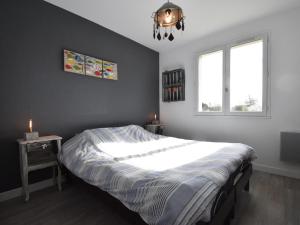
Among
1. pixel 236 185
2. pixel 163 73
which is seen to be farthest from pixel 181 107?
pixel 236 185

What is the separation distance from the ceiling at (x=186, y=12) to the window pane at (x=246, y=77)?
50cm

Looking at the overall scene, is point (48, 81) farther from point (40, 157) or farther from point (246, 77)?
point (246, 77)

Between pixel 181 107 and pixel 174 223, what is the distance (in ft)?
9.93

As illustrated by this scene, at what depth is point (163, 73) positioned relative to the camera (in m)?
4.09

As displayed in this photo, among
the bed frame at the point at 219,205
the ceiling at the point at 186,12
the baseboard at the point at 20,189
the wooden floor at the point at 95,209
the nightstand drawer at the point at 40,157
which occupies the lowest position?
the wooden floor at the point at 95,209

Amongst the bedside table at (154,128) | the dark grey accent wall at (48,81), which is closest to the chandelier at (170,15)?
the dark grey accent wall at (48,81)

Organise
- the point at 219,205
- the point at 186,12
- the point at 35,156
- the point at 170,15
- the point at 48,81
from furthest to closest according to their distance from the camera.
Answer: the point at 186,12, the point at 48,81, the point at 35,156, the point at 170,15, the point at 219,205

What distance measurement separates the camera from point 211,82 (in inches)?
134

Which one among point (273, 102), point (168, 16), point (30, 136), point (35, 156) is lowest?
point (35, 156)

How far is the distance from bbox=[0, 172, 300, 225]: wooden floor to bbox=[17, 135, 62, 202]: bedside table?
0.61 ft

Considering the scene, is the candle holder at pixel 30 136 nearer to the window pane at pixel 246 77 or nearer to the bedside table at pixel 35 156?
the bedside table at pixel 35 156

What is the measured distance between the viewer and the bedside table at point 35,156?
1896 millimetres

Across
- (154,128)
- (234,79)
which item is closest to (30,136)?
(154,128)

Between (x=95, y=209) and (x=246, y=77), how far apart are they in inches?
123
